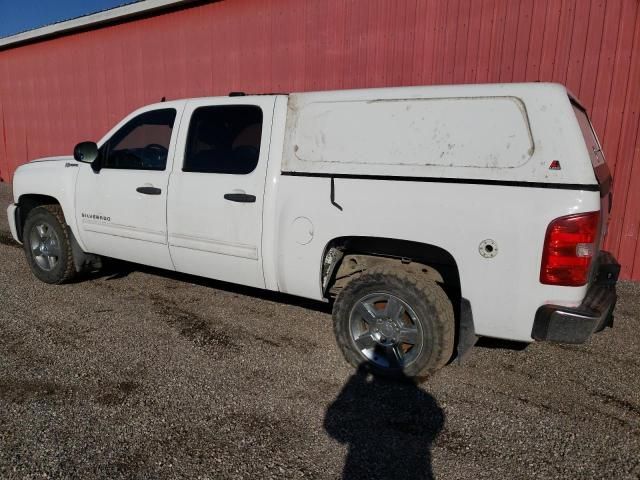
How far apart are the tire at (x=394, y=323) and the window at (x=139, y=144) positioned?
7.26 ft

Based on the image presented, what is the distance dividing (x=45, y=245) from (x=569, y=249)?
16.0ft

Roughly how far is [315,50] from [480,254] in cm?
548

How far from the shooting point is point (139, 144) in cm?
477

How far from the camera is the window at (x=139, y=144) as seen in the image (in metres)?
4.51

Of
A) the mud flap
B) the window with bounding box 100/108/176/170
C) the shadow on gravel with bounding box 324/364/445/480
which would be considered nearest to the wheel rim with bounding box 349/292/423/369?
the shadow on gravel with bounding box 324/364/445/480

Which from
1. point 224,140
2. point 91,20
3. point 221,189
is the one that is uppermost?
point 91,20

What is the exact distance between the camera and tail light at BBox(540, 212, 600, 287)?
271cm

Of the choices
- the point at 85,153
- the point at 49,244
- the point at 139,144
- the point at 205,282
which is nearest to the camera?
the point at 85,153

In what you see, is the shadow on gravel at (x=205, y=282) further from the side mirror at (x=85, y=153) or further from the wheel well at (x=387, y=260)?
the side mirror at (x=85, y=153)

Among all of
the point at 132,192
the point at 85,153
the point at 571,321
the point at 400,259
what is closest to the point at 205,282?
the point at 132,192

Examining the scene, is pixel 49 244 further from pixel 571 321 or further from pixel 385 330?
pixel 571 321

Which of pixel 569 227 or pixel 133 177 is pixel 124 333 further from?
pixel 569 227

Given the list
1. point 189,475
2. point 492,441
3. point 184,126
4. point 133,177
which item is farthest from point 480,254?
point 133,177

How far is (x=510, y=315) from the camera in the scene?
9.74ft
